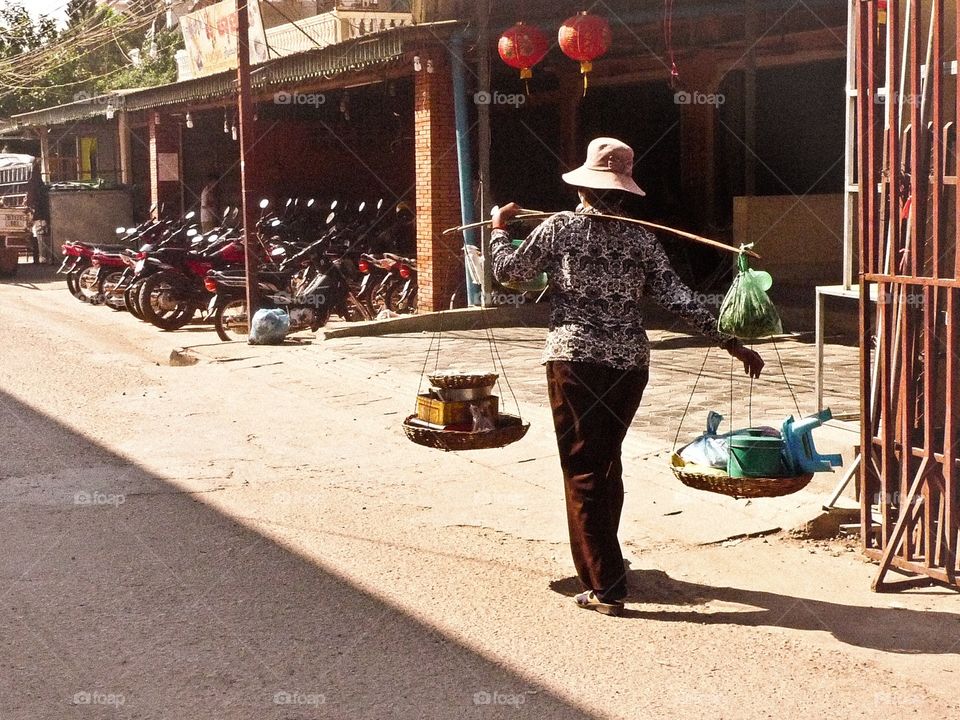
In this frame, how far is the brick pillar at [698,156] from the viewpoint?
1864 centimetres

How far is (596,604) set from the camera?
5.35 m

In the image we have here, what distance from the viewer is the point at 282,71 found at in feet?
60.2

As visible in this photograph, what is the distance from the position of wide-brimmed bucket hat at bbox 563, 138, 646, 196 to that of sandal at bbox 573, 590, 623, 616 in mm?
1736

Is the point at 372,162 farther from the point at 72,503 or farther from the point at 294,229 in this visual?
the point at 72,503

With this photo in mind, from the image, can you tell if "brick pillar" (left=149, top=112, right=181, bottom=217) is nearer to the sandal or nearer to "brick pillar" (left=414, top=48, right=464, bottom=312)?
"brick pillar" (left=414, top=48, right=464, bottom=312)

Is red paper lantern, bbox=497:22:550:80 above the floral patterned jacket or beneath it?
above

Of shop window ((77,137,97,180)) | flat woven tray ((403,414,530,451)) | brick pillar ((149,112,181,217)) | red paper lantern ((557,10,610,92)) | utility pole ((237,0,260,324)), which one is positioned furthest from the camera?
shop window ((77,137,97,180))

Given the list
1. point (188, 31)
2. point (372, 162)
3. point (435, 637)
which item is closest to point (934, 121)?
point (435, 637)

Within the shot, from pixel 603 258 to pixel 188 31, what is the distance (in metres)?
26.7
